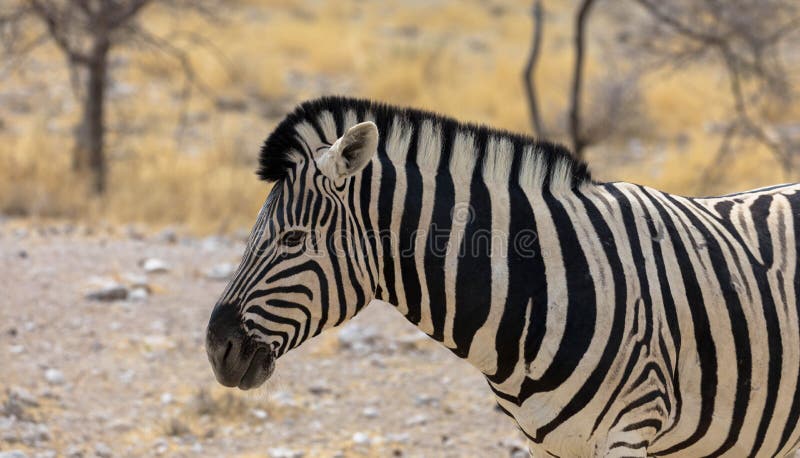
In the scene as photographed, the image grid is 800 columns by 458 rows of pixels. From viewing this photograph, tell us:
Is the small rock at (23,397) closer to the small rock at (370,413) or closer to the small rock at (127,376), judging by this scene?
the small rock at (127,376)

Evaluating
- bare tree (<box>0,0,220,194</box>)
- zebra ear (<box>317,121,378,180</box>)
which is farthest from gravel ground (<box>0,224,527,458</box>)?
bare tree (<box>0,0,220,194</box>)

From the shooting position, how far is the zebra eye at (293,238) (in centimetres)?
269

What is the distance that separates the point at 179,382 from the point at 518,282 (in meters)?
3.14

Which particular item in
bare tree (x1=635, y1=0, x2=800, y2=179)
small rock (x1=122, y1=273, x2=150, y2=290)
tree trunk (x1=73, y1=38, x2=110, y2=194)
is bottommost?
small rock (x1=122, y1=273, x2=150, y2=290)

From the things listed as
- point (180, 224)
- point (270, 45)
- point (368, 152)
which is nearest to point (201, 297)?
point (180, 224)

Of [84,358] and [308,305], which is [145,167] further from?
[308,305]

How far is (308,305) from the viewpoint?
2.71m

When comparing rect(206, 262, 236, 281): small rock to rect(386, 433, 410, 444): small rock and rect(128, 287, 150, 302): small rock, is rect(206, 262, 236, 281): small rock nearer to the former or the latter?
rect(128, 287, 150, 302): small rock

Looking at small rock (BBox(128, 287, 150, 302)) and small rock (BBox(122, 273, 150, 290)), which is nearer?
small rock (BBox(128, 287, 150, 302))

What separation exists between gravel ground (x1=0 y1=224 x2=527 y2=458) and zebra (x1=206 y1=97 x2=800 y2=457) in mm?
1787

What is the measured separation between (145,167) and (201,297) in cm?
386

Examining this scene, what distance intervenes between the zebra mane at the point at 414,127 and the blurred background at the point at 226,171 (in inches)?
84.9

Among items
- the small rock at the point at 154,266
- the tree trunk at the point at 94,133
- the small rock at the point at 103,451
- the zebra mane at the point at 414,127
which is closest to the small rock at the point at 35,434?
the small rock at the point at 103,451

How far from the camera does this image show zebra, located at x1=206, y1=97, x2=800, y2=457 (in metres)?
2.68
